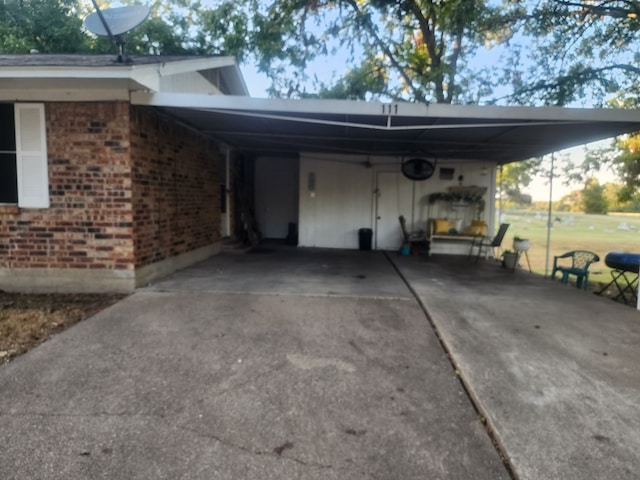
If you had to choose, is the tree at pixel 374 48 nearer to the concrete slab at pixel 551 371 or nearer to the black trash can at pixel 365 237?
the black trash can at pixel 365 237

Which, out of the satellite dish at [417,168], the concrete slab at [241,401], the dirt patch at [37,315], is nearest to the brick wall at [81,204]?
the dirt patch at [37,315]

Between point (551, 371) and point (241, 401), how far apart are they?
7.85 ft

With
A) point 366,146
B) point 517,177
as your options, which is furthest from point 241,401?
point 517,177

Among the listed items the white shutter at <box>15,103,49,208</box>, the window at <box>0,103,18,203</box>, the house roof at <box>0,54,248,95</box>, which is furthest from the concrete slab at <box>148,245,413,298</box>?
the house roof at <box>0,54,248,95</box>

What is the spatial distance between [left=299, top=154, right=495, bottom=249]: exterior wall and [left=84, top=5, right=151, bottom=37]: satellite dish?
565cm

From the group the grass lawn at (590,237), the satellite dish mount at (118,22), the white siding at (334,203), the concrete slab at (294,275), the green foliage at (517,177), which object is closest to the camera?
the satellite dish mount at (118,22)

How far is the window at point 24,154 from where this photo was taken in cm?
493

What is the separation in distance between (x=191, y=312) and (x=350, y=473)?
A: 9.66ft

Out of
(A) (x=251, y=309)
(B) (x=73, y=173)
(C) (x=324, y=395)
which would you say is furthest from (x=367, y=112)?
(B) (x=73, y=173)

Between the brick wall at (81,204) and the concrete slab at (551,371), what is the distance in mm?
4238

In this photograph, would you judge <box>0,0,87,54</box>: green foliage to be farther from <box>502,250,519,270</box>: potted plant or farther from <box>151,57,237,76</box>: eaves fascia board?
<box>502,250,519,270</box>: potted plant

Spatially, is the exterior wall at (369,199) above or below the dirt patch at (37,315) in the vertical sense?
above

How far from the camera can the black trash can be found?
33.1 ft

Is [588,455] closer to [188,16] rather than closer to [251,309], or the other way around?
[251,309]
